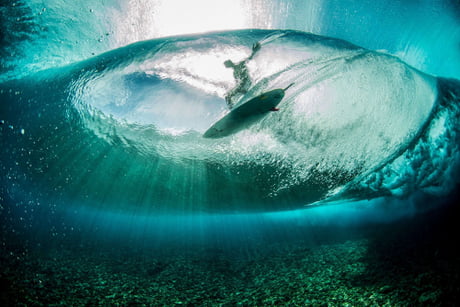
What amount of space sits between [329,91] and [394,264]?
457 cm

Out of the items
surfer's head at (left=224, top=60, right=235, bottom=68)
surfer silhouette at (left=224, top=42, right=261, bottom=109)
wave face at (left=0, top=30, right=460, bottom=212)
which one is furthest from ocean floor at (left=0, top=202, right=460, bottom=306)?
surfer's head at (left=224, top=60, right=235, bottom=68)

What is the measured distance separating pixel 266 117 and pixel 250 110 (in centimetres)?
220

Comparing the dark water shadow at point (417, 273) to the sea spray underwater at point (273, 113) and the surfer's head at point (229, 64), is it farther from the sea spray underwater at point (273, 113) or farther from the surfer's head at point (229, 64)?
the surfer's head at point (229, 64)

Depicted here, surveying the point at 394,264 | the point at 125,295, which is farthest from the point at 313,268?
the point at 125,295

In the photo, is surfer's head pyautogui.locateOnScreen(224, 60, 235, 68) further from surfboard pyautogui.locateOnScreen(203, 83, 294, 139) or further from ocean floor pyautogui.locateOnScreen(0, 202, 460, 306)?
ocean floor pyautogui.locateOnScreen(0, 202, 460, 306)

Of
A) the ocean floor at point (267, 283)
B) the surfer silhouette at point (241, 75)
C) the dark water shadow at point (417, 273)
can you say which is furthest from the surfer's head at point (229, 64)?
the dark water shadow at point (417, 273)

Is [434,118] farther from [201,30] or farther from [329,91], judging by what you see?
[201,30]

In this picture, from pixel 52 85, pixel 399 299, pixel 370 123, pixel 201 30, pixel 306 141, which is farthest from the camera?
pixel 52 85

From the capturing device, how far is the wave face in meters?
4.48

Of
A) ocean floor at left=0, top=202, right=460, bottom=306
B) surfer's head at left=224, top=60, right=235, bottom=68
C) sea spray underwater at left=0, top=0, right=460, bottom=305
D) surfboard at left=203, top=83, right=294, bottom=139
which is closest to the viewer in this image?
surfboard at left=203, top=83, right=294, bottom=139

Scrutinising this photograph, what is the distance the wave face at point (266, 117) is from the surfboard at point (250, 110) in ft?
3.92

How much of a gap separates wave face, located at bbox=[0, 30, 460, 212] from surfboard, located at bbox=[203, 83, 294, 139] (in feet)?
3.92

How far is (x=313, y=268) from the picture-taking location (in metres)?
5.49

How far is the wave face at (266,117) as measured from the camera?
4.48 metres
